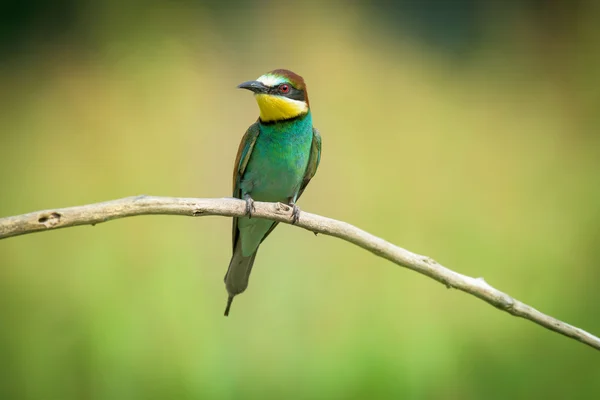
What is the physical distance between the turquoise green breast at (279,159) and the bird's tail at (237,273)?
0.72 ft

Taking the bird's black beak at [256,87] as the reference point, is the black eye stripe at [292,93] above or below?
below

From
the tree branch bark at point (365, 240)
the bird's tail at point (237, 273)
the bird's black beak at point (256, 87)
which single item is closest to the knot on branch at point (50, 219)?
the tree branch bark at point (365, 240)

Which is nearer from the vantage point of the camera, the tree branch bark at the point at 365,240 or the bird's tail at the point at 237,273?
the tree branch bark at the point at 365,240

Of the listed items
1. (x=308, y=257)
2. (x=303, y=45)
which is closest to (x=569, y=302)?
(x=308, y=257)

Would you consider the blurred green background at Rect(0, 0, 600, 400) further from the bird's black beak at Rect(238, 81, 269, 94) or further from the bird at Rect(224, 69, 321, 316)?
the bird's black beak at Rect(238, 81, 269, 94)

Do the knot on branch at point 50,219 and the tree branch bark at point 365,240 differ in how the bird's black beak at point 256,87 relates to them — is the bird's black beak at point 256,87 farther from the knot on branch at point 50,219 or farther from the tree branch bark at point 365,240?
the knot on branch at point 50,219

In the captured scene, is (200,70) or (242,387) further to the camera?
(200,70)

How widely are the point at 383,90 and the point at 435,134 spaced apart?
0.96 ft

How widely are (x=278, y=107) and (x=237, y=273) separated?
0.60 meters

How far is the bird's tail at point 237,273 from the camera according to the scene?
6.88 ft

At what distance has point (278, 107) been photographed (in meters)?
1.91

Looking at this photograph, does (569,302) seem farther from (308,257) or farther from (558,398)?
(308,257)

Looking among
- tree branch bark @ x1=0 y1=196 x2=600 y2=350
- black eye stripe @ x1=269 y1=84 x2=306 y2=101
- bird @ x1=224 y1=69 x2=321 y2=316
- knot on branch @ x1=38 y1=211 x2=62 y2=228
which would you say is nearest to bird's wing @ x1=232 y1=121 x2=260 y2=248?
bird @ x1=224 y1=69 x2=321 y2=316

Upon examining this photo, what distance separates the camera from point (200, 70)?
2.49 meters
